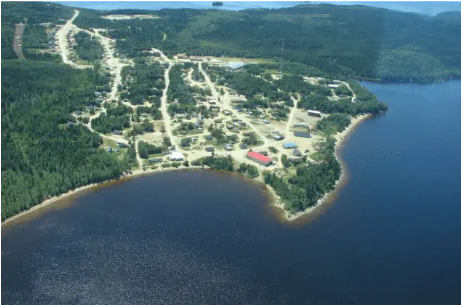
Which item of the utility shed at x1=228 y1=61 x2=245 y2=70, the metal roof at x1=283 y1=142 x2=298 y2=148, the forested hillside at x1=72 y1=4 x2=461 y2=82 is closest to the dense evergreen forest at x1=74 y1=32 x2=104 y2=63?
the forested hillside at x1=72 y1=4 x2=461 y2=82

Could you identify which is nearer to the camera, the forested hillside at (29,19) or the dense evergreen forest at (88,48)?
the dense evergreen forest at (88,48)

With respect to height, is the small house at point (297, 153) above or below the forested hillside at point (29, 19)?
below

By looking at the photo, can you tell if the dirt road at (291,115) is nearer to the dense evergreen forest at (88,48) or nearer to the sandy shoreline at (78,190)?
the sandy shoreline at (78,190)

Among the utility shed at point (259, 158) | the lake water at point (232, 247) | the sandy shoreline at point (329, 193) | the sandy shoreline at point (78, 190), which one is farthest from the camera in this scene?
the utility shed at point (259, 158)

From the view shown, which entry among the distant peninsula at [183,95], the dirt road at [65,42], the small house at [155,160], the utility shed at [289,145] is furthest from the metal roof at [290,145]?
the dirt road at [65,42]

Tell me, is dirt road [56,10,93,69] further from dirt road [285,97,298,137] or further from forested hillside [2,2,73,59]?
dirt road [285,97,298,137]

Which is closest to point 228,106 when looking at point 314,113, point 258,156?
point 314,113

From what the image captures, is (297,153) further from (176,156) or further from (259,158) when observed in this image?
(176,156)
